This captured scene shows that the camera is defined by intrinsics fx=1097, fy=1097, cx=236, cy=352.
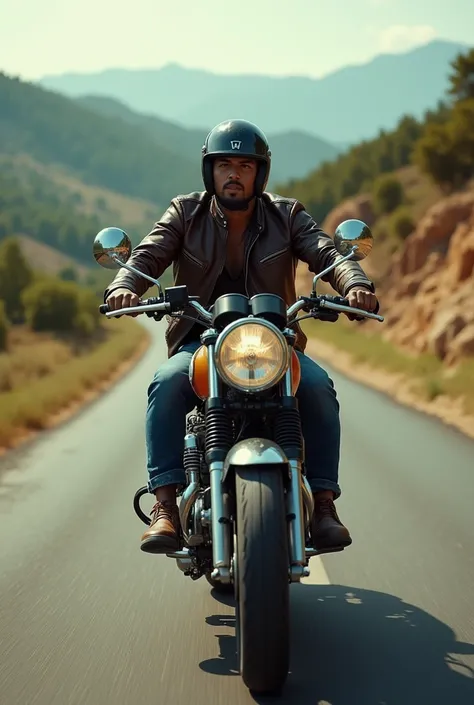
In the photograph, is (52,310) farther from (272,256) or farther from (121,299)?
(121,299)

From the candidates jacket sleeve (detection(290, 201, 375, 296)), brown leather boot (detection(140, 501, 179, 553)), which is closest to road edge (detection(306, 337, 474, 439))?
jacket sleeve (detection(290, 201, 375, 296))

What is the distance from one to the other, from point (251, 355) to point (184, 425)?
0.76 metres

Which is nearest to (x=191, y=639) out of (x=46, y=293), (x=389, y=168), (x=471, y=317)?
(x=471, y=317)

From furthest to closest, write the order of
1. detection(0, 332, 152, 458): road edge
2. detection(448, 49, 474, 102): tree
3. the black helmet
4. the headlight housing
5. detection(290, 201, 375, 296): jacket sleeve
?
detection(448, 49, 474, 102): tree, detection(0, 332, 152, 458): road edge, the black helmet, detection(290, 201, 375, 296): jacket sleeve, the headlight housing

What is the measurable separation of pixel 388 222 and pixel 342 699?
176 feet

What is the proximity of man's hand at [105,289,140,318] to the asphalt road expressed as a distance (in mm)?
1466

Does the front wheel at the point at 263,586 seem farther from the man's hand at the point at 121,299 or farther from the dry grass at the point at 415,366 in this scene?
the dry grass at the point at 415,366

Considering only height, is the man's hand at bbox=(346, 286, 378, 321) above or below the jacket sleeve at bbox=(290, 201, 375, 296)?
below

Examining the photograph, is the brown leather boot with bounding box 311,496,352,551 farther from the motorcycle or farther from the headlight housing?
the headlight housing

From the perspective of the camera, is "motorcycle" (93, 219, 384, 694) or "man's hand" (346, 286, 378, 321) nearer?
"motorcycle" (93, 219, 384, 694)

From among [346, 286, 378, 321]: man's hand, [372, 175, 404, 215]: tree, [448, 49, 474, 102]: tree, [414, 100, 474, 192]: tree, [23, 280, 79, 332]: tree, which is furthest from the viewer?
[23, 280, 79, 332]: tree

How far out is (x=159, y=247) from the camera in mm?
5469

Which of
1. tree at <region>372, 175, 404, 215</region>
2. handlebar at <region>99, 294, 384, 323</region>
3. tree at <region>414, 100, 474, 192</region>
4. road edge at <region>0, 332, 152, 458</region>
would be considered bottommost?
handlebar at <region>99, 294, 384, 323</region>

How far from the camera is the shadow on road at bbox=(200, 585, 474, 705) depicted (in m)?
4.02
